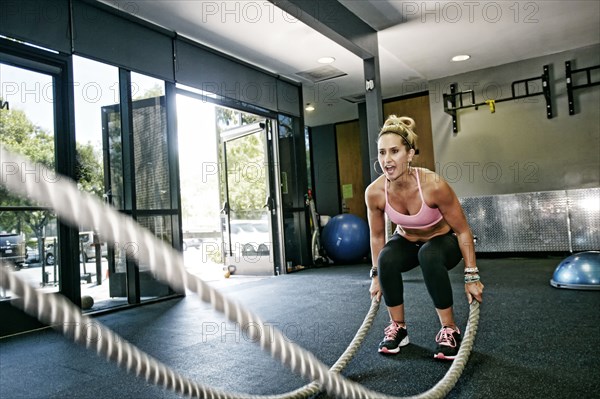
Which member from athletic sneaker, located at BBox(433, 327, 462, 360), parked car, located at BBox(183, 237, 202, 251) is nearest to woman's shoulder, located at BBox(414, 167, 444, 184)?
athletic sneaker, located at BBox(433, 327, 462, 360)

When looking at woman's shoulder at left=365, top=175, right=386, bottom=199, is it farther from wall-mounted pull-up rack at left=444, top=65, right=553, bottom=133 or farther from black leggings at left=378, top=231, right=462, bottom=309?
wall-mounted pull-up rack at left=444, top=65, right=553, bottom=133

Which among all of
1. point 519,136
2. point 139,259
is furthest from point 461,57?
point 139,259

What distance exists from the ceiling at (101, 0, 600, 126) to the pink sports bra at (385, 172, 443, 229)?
230cm

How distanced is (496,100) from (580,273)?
3.20m

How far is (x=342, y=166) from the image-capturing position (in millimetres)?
8023

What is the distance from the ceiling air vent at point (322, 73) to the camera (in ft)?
17.9

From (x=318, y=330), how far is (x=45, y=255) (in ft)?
6.69

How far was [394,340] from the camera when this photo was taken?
75.8 inches

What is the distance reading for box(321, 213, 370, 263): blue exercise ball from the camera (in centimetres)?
581

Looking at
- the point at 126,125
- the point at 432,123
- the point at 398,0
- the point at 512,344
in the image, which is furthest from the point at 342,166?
the point at 512,344

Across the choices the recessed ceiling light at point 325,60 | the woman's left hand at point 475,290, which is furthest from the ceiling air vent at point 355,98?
the woman's left hand at point 475,290

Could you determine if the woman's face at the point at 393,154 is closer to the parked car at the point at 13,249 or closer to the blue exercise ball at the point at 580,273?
the blue exercise ball at the point at 580,273

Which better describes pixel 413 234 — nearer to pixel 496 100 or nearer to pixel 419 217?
pixel 419 217

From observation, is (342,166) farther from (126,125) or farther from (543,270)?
(126,125)
